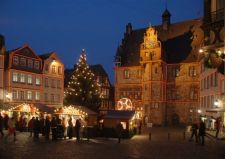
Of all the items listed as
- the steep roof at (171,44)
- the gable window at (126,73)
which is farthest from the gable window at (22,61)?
the gable window at (126,73)

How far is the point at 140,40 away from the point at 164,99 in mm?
12536

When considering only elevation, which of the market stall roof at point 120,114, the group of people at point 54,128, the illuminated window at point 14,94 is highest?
the illuminated window at point 14,94

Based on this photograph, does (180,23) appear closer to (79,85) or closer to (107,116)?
(79,85)

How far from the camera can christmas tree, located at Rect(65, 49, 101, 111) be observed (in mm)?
45000

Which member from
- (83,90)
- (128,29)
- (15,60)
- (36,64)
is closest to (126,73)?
(128,29)

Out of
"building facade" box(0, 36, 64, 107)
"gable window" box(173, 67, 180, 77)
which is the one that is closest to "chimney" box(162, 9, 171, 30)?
"gable window" box(173, 67, 180, 77)

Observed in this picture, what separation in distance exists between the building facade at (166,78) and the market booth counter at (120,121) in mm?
26387

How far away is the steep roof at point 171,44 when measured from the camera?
200 feet

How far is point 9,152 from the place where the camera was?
16781 millimetres

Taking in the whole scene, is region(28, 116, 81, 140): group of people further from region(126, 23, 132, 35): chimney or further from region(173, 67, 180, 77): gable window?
region(126, 23, 132, 35): chimney

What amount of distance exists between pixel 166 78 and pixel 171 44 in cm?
615

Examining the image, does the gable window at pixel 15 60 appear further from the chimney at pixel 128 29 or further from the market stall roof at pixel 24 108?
the chimney at pixel 128 29

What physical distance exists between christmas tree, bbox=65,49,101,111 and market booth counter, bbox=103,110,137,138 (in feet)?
41.0

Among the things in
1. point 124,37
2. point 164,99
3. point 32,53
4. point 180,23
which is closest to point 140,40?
point 124,37
